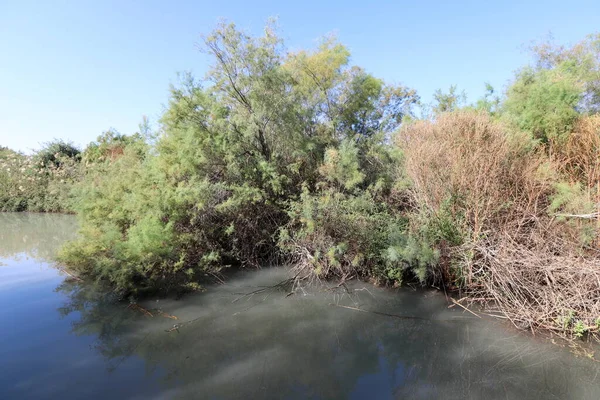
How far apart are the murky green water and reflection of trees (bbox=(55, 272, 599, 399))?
0.06ft

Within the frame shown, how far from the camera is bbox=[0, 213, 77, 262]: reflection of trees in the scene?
1095cm

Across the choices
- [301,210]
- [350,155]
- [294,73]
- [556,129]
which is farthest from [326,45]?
[556,129]

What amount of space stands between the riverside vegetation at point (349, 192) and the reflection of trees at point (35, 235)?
3066mm

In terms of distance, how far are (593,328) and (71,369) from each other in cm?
742

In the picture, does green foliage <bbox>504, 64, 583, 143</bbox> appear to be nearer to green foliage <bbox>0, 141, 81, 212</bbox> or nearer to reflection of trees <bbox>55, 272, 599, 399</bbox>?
reflection of trees <bbox>55, 272, 599, 399</bbox>

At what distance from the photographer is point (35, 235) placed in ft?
45.7

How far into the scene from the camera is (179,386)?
158 inches

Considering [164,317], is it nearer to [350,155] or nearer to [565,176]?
[350,155]

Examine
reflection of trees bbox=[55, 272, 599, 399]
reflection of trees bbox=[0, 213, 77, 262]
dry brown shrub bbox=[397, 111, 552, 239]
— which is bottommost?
reflection of trees bbox=[55, 272, 599, 399]

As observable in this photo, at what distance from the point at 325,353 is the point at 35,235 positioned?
48.0ft

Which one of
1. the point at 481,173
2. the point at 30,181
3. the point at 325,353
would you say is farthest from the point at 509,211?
the point at 30,181

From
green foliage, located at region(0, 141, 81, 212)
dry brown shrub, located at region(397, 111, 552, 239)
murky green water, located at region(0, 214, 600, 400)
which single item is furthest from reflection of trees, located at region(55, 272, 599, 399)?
green foliage, located at region(0, 141, 81, 212)

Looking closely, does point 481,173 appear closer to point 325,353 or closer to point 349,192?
point 349,192

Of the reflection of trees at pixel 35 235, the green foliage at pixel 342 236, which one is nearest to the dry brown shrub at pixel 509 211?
the green foliage at pixel 342 236
